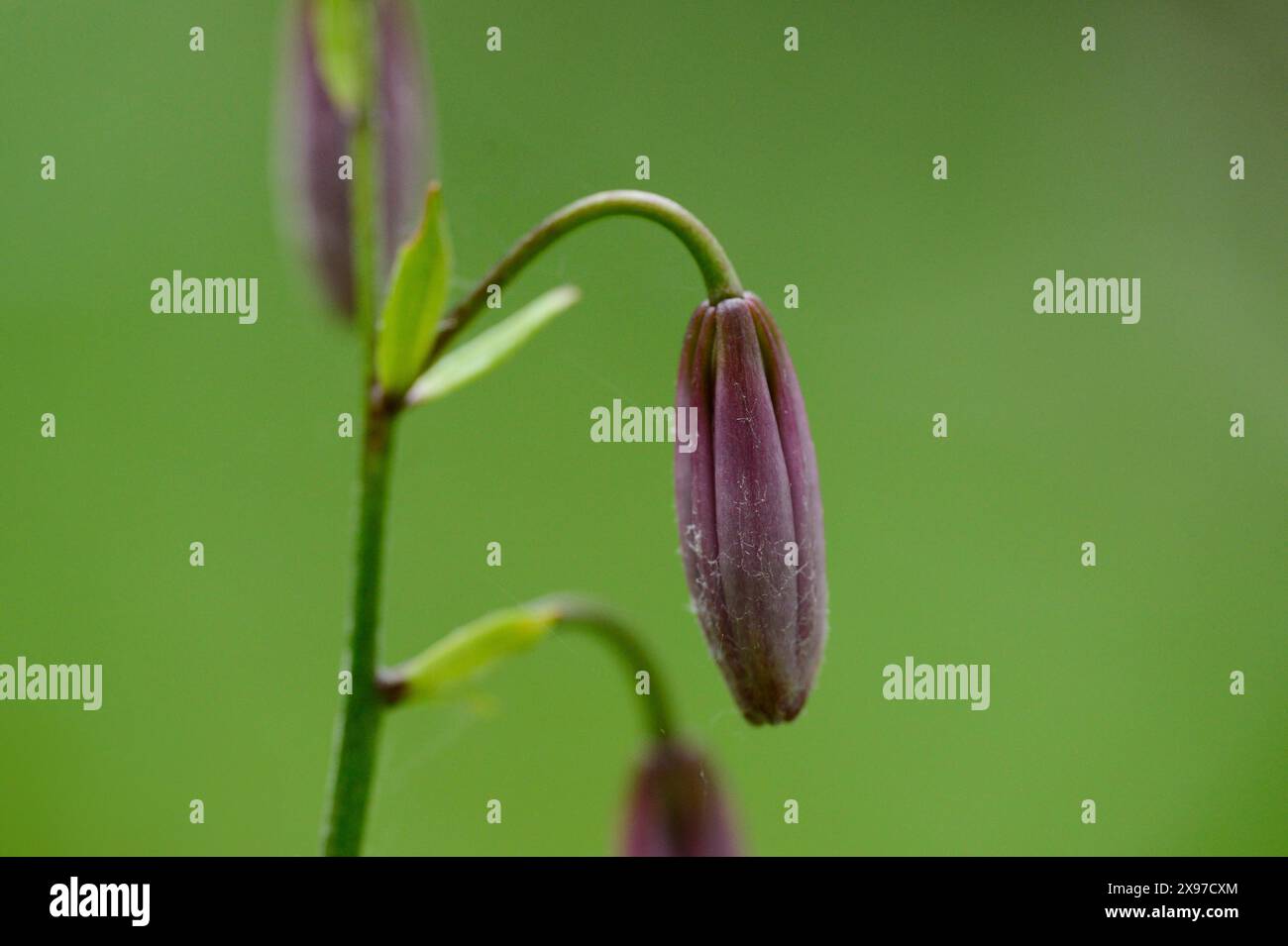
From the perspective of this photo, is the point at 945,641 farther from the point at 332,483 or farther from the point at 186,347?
the point at 186,347

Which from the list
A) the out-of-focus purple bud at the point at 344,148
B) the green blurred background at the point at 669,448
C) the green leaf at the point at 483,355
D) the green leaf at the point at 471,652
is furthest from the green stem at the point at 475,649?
the green blurred background at the point at 669,448

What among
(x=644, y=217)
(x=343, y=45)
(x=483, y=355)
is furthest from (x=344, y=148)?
(x=644, y=217)

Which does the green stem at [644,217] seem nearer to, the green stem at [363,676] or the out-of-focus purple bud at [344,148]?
the green stem at [363,676]

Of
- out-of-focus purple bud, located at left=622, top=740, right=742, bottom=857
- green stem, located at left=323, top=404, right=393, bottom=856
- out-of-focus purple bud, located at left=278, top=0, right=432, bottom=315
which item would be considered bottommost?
out-of-focus purple bud, located at left=622, top=740, right=742, bottom=857

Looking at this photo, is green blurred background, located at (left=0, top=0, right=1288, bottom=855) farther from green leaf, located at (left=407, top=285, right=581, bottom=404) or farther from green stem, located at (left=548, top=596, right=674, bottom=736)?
green leaf, located at (left=407, top=285, right=581, bottom=404)

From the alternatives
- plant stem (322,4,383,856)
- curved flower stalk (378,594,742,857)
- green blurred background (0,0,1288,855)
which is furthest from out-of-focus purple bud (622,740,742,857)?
green blurred background (0,0,1288,855)
